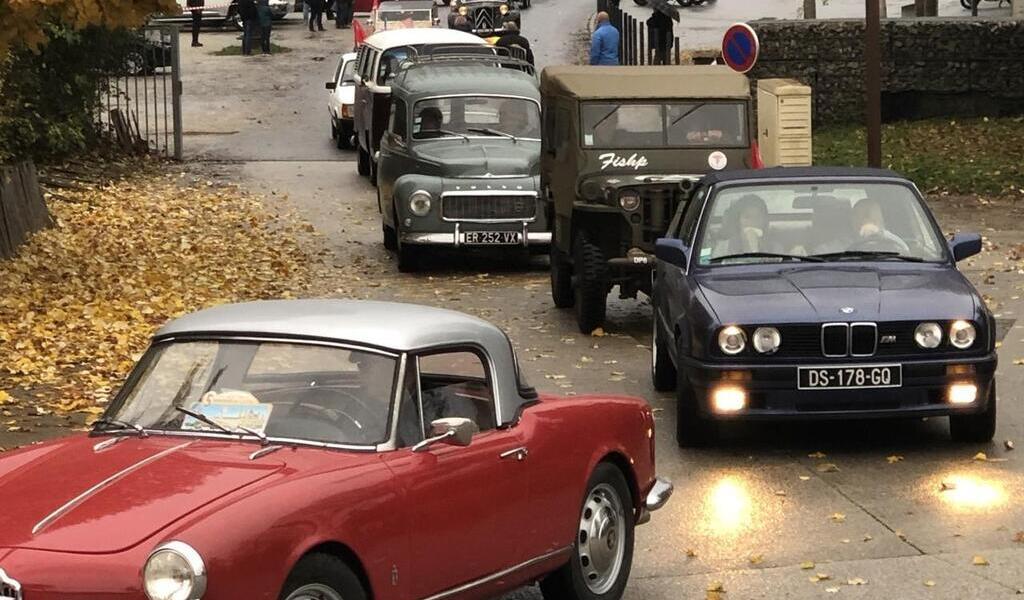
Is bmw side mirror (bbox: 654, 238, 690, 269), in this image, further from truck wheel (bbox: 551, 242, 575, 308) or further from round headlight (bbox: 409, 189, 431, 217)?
round headlight (bbox: 409, 189, 431, 217)

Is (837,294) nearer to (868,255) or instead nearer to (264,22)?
(868,255)

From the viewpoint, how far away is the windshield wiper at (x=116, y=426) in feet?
22.2

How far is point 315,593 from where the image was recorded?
6.02 m

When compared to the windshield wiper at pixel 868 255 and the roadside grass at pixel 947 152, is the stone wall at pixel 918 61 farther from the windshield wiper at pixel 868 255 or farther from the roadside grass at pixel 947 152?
the windshield wiper at pixel 868 255

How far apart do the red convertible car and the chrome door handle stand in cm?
1

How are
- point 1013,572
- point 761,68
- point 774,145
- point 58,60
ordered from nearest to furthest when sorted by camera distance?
point 1013,572
point 774,145
point 58,60
point 761,68

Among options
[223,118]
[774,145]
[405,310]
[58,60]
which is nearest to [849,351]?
[405,310]

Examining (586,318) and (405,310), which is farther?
(586,318)

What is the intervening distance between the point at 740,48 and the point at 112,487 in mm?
16952

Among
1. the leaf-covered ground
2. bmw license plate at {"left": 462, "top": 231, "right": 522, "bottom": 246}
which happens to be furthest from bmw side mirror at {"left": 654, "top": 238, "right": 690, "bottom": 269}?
bmw license plate at {"left": 462, "top": 231, "right": 522, "bottom": 246}

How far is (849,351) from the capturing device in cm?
1059

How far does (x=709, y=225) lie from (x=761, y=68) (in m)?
18.2

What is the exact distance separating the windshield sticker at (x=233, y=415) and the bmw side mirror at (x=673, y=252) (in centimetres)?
542

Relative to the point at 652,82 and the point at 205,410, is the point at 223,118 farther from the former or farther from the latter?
the point at 205,410
